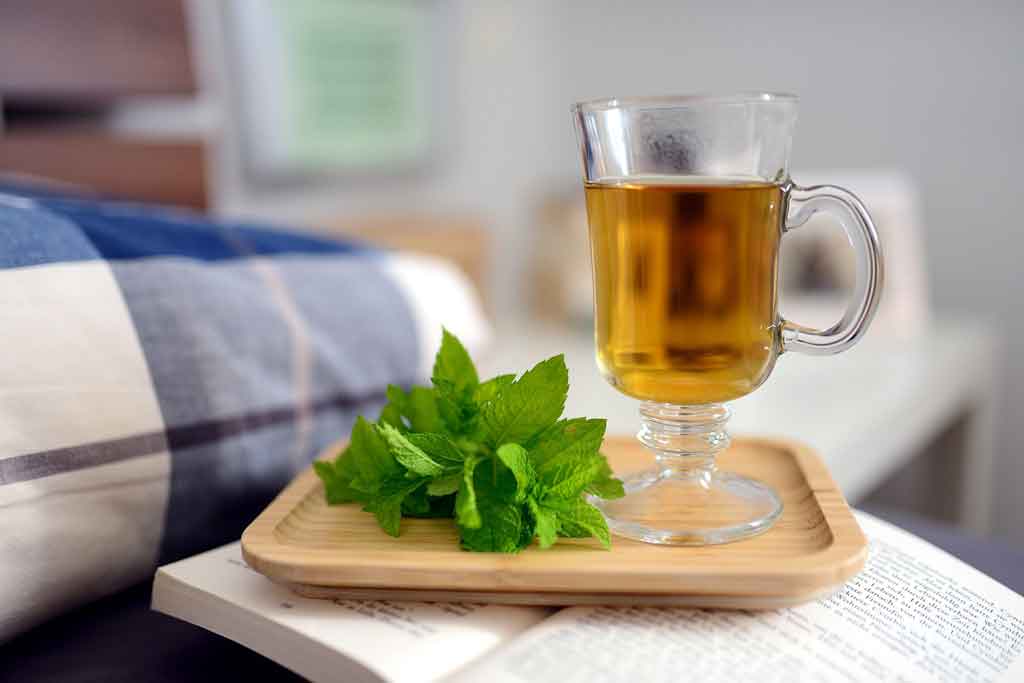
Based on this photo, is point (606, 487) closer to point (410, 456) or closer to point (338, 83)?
point (410, 456)

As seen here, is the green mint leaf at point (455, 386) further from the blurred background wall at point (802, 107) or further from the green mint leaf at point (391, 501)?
the blurred background wall at point (802, 107)

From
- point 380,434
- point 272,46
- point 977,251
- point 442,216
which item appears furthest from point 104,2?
point 977,251

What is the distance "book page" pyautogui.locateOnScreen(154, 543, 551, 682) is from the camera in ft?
1.65

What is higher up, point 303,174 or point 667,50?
point 667,50

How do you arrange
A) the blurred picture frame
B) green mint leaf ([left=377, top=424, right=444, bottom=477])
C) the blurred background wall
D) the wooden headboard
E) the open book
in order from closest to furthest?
the open book, green mint leaf ([left=377, top=424, right=444, bottom=477]), the wooden headboard, the blurred picture frame, the blurred background wall

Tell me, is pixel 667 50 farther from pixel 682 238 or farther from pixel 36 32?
pixel 682 238

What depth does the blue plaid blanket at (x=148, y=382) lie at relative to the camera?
61cm

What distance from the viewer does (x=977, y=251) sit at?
2.18m

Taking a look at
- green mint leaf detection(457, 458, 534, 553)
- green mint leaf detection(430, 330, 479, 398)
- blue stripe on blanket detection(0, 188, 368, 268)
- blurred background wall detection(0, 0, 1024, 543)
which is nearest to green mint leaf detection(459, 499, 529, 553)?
green mint leaf detection(457, 458, 534, 553)

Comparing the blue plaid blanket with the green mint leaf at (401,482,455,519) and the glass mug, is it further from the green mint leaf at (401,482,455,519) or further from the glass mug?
the glass mug

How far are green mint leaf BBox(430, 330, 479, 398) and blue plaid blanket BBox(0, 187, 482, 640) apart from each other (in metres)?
0.18

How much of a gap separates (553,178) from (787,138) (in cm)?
220

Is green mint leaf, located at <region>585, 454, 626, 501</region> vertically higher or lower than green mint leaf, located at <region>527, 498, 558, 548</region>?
lower

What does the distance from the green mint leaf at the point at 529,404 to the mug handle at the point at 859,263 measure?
0.61 feet
